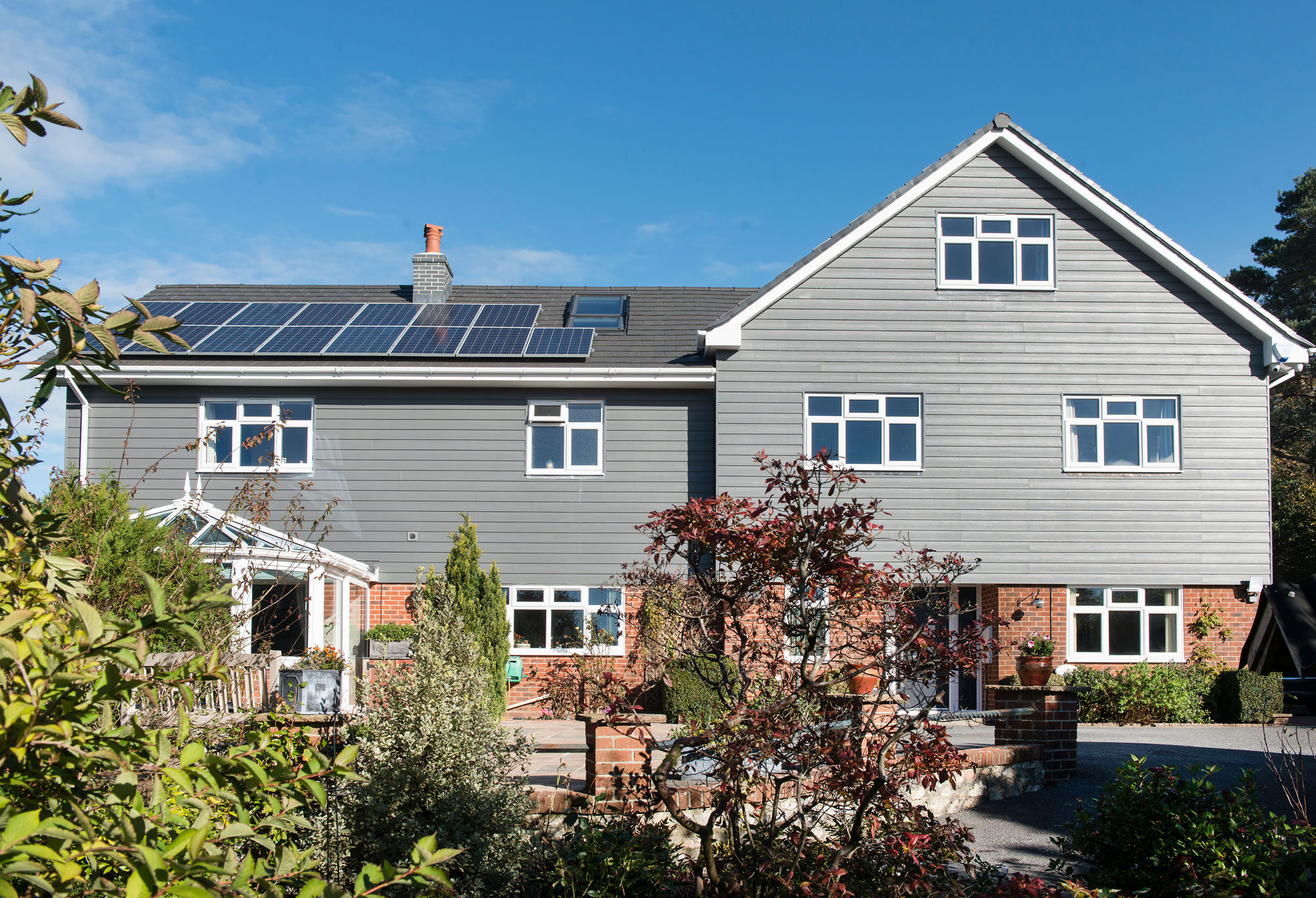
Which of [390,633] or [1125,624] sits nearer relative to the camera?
[390,633]

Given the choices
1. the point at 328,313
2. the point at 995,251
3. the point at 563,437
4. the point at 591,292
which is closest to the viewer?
the point at 563,437

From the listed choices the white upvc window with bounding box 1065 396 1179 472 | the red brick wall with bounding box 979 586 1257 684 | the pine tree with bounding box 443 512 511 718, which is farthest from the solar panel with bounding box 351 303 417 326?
the white upvc window with bounding box 1065 396 1179 472

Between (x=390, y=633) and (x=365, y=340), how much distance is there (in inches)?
202

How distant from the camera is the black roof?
663 inches

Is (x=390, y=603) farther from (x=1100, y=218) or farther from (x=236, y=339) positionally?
(x=1100, y=218)

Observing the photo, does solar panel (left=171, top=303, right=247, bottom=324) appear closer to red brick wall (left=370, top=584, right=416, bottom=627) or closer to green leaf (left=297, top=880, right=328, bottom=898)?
red brick wall (left=370, top=584, right=416, bottom=627)

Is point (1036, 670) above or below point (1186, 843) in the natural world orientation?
below

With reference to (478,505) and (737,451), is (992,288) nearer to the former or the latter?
(737,451)

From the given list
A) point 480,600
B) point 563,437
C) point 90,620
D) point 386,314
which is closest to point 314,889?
point 90,620

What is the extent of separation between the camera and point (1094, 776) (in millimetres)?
9438

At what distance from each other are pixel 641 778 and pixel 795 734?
3.18 ft

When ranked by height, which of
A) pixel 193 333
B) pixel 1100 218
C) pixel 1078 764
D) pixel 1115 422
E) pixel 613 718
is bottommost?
pixel 1078 764

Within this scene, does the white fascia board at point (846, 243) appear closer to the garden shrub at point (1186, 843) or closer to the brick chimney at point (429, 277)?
the brick chimney at point (429, 277)

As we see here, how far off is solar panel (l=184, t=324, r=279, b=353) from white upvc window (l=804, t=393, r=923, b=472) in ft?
30.6
